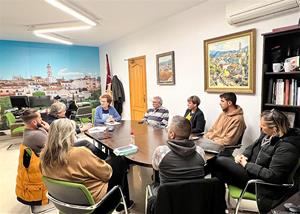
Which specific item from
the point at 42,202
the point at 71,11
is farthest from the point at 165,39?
the point at 42,202

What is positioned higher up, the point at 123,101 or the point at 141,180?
the point at 123,101

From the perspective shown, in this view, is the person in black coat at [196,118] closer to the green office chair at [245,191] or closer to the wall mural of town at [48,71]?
the green office chair at [245,191]

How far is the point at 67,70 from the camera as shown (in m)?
7.21

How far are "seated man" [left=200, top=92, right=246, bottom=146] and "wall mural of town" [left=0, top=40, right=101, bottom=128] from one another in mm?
5515

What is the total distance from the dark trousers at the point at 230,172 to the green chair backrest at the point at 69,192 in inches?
45.7

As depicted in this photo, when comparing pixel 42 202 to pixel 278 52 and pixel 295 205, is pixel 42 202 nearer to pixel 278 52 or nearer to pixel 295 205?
pixel 295 205

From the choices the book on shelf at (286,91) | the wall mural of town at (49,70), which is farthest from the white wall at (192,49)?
the wall mural of town at (49,70)

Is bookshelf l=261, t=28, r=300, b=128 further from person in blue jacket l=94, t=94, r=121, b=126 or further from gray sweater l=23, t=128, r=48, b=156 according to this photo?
gray sweater l=23, t=128, r=48, b=156

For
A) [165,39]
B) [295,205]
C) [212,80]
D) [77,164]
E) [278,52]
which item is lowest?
[295,205]

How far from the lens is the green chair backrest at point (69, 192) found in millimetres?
1591

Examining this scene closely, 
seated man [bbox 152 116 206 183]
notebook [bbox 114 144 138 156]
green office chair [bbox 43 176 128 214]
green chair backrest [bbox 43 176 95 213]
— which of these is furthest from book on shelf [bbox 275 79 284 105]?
green chair backrest [bbox 43 176 95 213]

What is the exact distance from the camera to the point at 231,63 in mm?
3400

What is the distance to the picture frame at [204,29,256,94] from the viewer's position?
3126 millimetres

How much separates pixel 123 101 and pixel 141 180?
3.74 meters
